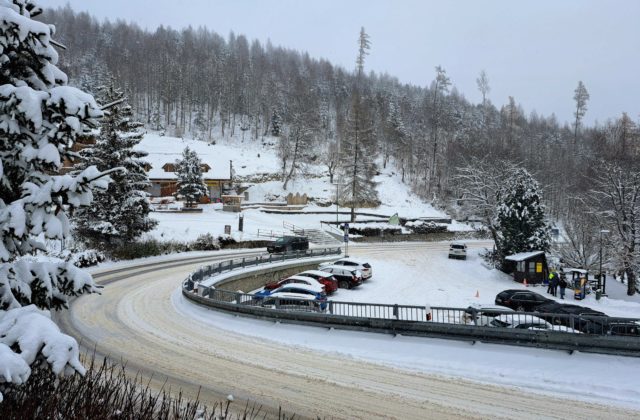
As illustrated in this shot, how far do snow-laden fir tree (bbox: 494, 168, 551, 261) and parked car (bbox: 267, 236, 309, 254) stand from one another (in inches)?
742

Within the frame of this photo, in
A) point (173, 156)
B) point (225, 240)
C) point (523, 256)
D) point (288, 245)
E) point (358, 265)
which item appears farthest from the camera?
point (173, 156)

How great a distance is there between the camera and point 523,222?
1555 inches

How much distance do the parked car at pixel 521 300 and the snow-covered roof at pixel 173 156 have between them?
50.1 m

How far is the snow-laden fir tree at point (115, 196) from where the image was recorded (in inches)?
1304

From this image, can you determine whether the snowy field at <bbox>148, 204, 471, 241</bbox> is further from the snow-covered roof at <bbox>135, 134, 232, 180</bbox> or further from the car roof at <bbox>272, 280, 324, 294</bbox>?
the car roof at <bbox>272, 280, 324, 294</bbox>

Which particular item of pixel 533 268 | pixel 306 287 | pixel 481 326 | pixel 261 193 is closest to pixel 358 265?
pixel 306 287

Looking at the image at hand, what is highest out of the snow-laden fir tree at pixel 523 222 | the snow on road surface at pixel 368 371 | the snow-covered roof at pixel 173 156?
the snow-covered roof at pixel 173 156

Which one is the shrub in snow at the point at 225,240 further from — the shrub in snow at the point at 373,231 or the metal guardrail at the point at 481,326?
the metal guardrail at the point at 481,326

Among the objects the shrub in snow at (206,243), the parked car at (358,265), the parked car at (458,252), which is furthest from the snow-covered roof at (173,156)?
the parked car at (358,265)

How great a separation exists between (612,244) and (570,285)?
5.59 metres

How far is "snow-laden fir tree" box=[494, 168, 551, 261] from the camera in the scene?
130ft

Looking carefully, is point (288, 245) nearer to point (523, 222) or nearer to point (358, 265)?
point (358, 265)

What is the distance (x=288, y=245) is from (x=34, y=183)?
1334 inches

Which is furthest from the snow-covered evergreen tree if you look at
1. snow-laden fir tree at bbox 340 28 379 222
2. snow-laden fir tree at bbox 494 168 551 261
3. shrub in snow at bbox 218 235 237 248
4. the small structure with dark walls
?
the small structure with dark walls
